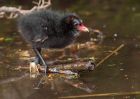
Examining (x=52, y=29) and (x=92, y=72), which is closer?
(x=92, y=72)

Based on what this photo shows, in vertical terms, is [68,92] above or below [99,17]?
below

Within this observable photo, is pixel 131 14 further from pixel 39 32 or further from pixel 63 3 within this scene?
pixel 39 32

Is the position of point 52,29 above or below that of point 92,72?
above

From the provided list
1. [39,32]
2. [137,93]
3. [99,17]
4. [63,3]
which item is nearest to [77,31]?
[39,32]

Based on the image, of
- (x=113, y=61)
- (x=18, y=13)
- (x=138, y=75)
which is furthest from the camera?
(x=18, y=13)

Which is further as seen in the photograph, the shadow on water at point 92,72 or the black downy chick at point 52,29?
the black downy chick at point 52,29
